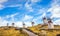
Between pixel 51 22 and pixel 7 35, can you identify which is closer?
pixel 7 35

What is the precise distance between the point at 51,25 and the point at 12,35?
28868 mm

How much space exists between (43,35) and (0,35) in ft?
52.2

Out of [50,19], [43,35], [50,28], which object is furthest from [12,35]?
[50,19]

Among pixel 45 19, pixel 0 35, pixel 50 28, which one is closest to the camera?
pixel 0 35

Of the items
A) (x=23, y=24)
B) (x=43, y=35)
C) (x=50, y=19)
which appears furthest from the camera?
(x=23, y=24)

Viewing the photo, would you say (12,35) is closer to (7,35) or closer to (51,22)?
(7,35)

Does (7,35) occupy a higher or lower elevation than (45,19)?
lower

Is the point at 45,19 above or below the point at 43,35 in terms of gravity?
above

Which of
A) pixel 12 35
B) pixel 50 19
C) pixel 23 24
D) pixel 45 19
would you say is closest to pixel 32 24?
pixel 23 24

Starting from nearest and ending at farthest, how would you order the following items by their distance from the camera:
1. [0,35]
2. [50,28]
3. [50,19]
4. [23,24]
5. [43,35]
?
[43,35]
[0,35]
[50,28]
[50,19]
[23,24]

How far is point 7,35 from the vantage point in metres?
63.1

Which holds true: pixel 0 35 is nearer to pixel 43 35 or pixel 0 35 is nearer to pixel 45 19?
pixel 43 35

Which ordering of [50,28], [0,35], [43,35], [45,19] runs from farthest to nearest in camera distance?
[45,19], [50,28], [0,35], [43,35]

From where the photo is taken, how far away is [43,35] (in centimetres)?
5859
